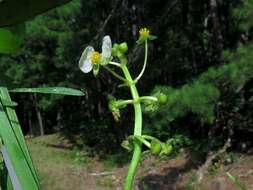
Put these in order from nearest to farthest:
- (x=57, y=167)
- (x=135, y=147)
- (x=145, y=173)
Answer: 1. (x=135, y=147)
2. (x=145, y=173)
3. (x=57, y=167)

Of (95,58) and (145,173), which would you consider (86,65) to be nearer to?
(95,58)

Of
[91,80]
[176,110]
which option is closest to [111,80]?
[91,80]

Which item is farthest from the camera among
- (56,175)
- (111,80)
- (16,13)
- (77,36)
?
(111,80)

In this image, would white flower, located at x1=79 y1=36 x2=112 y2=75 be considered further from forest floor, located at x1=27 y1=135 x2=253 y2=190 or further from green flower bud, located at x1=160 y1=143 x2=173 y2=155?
forest floor, located at x1=27 y1=135 x2=253 y2=190

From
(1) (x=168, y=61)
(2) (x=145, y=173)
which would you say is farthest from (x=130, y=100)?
(1) (x=168, y=61)

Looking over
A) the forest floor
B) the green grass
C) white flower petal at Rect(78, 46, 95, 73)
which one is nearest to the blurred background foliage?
the forest floor

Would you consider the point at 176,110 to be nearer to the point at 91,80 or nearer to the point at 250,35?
the point at 250,35

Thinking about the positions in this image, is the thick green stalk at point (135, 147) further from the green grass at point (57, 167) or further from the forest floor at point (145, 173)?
the green grass at point (57, 167)
